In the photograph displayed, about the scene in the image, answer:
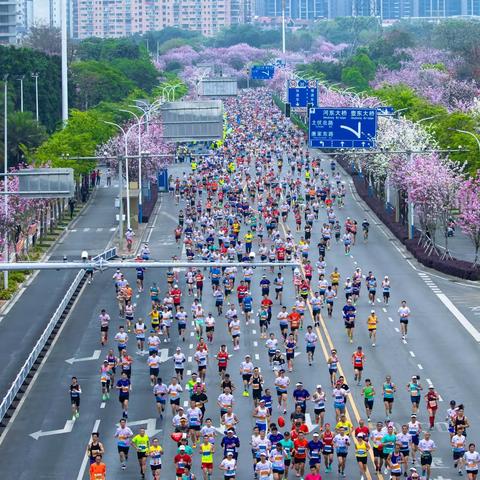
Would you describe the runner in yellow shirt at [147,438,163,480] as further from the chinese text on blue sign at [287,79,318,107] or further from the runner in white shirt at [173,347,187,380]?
the chinese text on blue sign at [287,79,318,107]

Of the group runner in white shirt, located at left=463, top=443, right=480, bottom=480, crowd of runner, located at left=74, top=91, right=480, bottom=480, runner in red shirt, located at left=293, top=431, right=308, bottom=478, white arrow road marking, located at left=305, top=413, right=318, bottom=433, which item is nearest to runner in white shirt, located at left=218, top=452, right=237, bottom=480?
crowd of runner, located at left=74, top=91, right=480, bottom=480

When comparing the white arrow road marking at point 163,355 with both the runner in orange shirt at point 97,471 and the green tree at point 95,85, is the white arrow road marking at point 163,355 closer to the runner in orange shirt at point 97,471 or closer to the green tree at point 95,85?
the runner in orange shirt at point 97,471

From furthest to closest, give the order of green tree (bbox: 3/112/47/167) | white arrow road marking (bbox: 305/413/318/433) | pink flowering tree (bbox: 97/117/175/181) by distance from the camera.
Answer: green tree (bbox: 3/112/47/167), pink flowering tree (bbox: 97/117/175/181), white arrow road marking (bbox: 305/413/318/433)

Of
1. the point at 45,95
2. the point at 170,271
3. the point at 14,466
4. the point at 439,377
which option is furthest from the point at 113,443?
the point at 45,95

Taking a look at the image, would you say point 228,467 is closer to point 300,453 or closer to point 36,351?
point 300,453

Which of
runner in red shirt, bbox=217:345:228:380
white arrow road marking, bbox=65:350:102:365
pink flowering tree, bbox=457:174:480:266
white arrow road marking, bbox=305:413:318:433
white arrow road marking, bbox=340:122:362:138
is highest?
white arrow road marking, bbox=340:122:362:138

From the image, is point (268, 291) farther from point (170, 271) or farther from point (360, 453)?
point (360, 453)

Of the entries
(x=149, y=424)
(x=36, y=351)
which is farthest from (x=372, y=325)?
(x=149, y=424)
